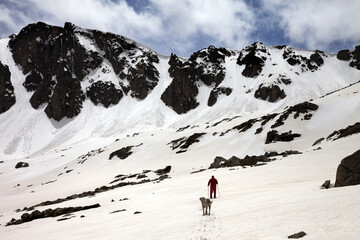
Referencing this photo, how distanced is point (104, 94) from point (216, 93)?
7540cm

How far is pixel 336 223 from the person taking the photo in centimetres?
539

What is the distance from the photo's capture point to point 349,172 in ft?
32.4

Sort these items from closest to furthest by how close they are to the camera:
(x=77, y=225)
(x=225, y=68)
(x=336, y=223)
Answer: (x=336, y=223) → (x=77, y=225) → (x=225, y=68)

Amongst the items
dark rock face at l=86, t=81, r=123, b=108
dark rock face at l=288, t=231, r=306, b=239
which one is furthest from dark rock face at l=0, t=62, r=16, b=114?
Answer: dark rock face at l=288, t=231, r=306, b=239

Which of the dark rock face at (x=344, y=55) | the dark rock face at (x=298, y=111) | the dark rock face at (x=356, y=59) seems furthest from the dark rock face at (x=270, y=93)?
the dark rock face at (x=298, y=111)

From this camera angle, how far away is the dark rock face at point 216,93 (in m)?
145

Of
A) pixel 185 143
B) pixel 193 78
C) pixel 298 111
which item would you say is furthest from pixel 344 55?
pixel 185 143

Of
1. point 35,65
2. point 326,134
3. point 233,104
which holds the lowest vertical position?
point 326,134

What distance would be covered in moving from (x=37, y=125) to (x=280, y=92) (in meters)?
137

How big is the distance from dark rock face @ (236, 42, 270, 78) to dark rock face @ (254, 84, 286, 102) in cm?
2169

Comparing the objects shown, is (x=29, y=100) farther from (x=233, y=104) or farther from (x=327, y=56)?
(x=327, y=56)

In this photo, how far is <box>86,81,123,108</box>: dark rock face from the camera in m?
173

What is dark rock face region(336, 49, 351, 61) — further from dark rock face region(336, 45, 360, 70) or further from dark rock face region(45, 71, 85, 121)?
dark rock face region(45, 71, 85, 121)

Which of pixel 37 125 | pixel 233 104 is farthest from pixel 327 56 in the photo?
pixel 37 125
